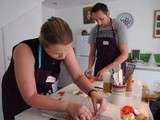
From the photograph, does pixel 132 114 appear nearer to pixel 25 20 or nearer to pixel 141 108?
pixel 141 108

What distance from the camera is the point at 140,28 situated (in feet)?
11.5

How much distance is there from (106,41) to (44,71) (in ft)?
2.85

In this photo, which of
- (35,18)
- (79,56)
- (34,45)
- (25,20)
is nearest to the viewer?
(34,45)

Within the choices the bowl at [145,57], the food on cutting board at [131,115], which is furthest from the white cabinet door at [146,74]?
the food on cutting board at [131,115]

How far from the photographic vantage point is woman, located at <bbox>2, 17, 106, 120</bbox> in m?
0.79

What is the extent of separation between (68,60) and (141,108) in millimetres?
437

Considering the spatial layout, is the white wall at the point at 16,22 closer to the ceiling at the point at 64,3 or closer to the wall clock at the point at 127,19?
the ceiling at the point at 64,3

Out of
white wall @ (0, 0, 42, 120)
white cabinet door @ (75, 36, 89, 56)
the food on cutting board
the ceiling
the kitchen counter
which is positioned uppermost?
the ceiling

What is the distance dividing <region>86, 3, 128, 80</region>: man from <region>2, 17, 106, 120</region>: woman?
51 centimetres

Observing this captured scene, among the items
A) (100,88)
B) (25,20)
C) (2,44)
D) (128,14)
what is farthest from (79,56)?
(100,88)

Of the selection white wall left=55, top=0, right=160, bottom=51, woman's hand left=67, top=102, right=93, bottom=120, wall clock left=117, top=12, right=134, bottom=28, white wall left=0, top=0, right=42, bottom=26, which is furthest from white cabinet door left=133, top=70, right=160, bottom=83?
woman's hand left=67, top=102, right=93, bottom=120

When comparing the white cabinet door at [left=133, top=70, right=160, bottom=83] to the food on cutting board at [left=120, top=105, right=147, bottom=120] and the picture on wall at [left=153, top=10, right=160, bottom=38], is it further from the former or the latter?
the food on cutting board at [left=120, top=105, right=147, bottom=120]

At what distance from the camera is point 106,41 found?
1727 mm

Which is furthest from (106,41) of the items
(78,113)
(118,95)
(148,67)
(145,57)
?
(145,57)
